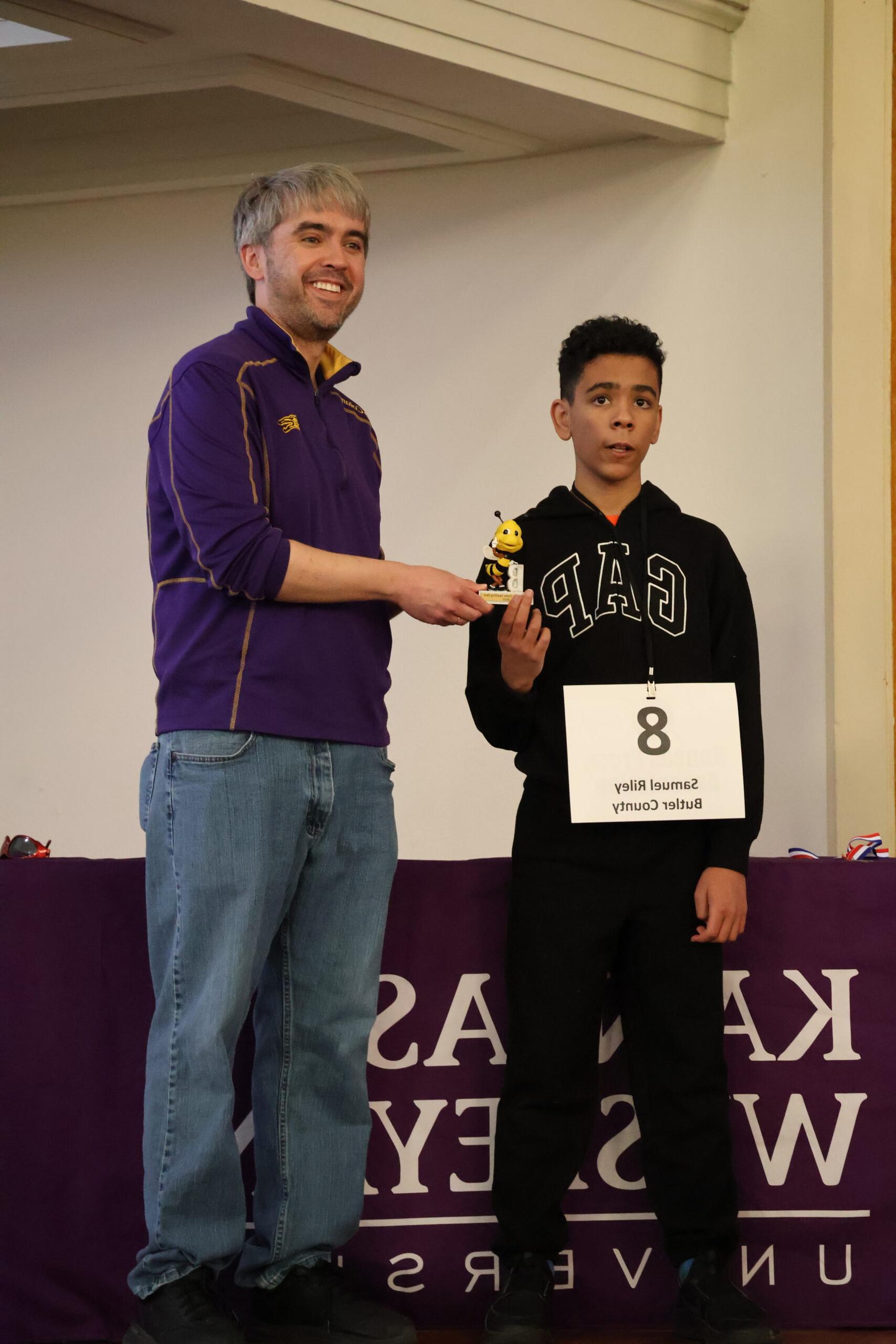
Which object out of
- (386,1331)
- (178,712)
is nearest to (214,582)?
(178,712)

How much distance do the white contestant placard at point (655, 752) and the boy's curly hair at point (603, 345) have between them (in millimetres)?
559

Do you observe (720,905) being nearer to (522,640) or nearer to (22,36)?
(522,640)

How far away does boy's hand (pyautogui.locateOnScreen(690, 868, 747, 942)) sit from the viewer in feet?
6.56

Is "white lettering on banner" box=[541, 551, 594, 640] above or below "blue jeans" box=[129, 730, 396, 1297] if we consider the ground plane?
above

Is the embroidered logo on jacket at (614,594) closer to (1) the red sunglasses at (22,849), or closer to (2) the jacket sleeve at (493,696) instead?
(2) the jacket sleeve at (493,696)

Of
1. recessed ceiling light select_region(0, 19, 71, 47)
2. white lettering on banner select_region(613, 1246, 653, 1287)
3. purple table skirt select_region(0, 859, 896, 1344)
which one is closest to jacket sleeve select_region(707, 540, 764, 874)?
purple table skirt select_region(0, 859, 896, 1344)

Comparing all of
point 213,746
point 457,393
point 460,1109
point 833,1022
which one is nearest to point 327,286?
point 213,746

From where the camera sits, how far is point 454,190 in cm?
369

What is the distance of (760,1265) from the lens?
6.96ft

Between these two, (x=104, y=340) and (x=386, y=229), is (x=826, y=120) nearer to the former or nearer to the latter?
(x=386, y=229)

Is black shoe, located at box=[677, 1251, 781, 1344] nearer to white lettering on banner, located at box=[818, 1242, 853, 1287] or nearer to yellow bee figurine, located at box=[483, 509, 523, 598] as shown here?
white lettering on banner, located at box=[818, 1242, 853, 1287]

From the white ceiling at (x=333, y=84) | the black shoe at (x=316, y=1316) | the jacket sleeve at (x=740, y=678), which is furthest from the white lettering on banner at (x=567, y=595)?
the white ceiling at (x=333, y=84)

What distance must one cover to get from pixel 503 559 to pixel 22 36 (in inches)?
79.8

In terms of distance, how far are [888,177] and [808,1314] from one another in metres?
2.48
